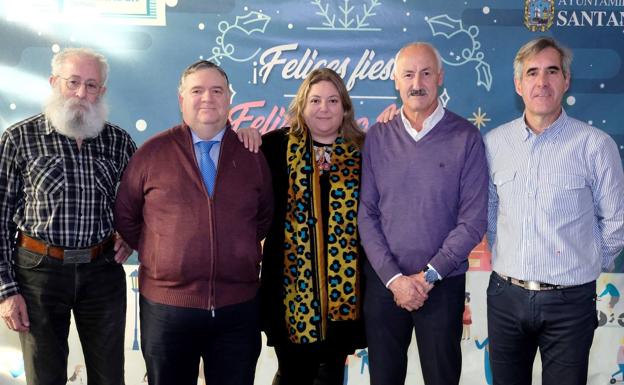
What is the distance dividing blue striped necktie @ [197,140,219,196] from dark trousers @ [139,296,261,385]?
0.46 metres

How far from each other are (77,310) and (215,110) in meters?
0.99

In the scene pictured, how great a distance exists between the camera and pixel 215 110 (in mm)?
2188

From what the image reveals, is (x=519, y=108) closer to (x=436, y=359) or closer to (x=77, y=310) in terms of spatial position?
(x=436, y=359)

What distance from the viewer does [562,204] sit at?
2.20 meters

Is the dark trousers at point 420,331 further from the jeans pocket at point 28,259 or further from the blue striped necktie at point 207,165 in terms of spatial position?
the jeans pocket at point 28,259

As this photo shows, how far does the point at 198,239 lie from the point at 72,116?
2.37 feet

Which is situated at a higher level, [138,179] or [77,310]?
[138,179]

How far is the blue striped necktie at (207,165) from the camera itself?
218cm

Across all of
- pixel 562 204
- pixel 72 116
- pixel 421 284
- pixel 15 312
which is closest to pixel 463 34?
pixel 562 204

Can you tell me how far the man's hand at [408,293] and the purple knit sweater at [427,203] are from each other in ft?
0.14

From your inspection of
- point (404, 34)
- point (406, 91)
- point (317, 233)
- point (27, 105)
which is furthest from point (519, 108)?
point (27, 105)

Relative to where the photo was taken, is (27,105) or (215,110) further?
(27,105)

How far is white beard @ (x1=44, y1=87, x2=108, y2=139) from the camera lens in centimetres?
229

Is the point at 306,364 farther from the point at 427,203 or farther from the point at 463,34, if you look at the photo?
the point at 463,34
